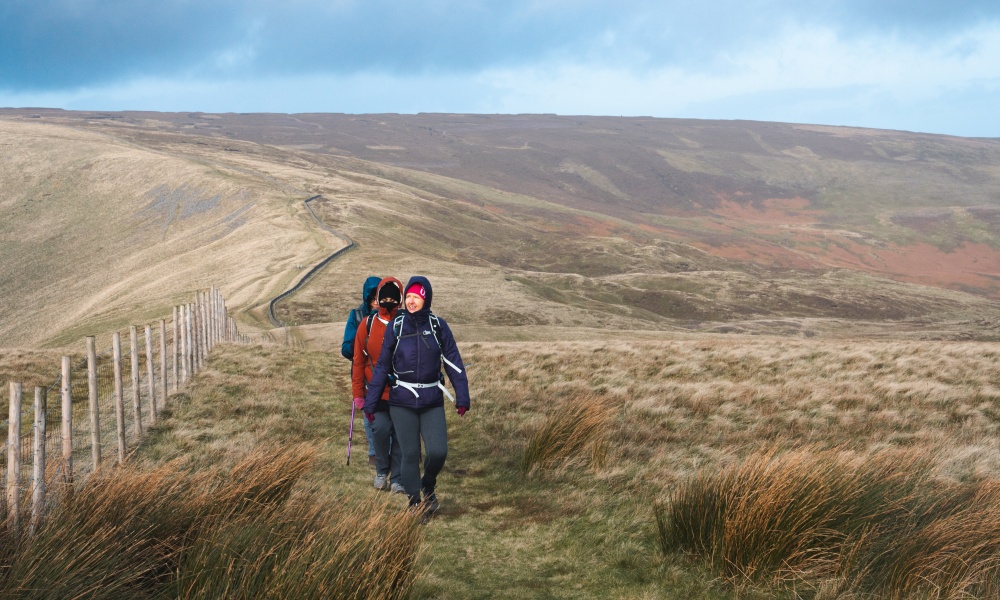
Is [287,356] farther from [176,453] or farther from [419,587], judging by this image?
[419,587]

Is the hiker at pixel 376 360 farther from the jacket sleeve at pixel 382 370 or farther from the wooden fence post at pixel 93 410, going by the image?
the wooden fence post at pixel 93 410

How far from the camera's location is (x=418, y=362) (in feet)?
22.6

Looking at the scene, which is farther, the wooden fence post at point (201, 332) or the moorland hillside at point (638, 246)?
the moorland hillside at point (638, 246)

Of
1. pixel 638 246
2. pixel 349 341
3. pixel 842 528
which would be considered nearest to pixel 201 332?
pixel 349 341

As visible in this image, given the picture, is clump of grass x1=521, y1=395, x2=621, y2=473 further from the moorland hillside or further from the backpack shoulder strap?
the moorland hillside

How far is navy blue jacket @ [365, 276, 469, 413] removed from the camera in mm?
6891

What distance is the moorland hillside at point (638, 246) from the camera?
5609 centimetres

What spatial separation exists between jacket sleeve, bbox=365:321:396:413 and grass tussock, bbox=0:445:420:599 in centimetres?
198

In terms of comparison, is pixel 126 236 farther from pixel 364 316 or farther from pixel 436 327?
pixel 436 327

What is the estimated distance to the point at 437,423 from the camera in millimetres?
7047

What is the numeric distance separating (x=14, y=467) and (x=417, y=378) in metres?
3.35

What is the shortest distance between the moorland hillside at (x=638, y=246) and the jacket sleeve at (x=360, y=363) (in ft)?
70.8

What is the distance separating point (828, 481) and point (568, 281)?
68503 millimetres

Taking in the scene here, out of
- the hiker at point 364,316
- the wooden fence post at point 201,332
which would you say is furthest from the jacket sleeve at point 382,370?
the wooden fence post at point 201,332
